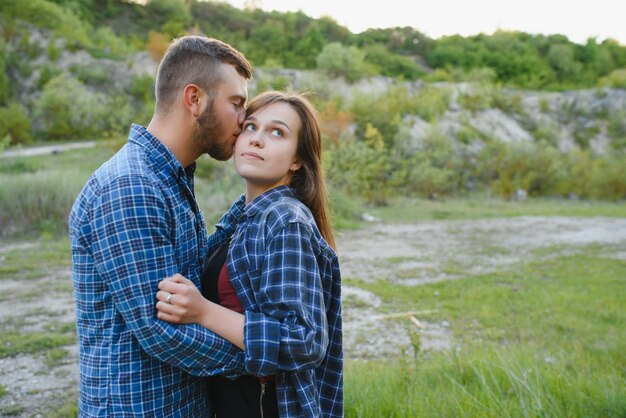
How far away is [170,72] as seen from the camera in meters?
1.91

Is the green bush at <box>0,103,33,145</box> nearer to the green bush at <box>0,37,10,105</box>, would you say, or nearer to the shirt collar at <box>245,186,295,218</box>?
the green bush at <box>0,37,10,105</box>

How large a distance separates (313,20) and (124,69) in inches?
895

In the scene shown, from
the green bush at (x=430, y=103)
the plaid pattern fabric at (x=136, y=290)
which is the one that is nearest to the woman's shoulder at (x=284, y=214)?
the plaid pattern fabric at (x=136, y=290)

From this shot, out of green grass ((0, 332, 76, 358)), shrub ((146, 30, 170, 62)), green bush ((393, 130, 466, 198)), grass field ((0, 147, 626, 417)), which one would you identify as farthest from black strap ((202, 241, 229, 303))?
shrub ((146, 30, 170, 62))

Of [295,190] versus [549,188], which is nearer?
[295,190]

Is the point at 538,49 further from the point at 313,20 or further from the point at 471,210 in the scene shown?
the point at 471,210

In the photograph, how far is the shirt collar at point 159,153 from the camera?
1.81 m

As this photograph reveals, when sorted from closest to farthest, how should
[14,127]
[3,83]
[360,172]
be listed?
[360,172], [14,127], [3,83]

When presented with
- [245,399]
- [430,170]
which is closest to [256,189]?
[245,399]

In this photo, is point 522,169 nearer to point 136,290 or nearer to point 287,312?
point 287,312

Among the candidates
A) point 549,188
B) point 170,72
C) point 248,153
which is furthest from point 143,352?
point 549,188

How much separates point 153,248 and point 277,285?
371 mm

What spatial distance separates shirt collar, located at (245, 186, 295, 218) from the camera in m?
1.85

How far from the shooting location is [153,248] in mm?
1615
